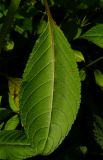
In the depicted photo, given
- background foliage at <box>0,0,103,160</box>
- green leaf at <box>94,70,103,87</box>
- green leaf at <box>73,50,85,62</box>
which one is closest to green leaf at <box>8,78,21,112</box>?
background foliage at <box>0,0,103,160</box>

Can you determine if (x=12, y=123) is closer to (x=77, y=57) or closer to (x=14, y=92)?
(x=14, y=92)

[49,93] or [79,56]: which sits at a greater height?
[49,93]

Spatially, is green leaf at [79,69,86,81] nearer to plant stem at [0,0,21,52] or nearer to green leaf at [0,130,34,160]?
green leaf at [0,130,34,160]

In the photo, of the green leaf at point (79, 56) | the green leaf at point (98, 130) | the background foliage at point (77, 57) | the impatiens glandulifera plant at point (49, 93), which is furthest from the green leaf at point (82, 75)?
the impatiens glandulifera plant at point (49, 93)

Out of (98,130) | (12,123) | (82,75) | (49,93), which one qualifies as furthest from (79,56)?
(49,93)

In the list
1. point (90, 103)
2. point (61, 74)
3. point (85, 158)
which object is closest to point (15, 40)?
point (90, 103)

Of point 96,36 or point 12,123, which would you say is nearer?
point 96,36

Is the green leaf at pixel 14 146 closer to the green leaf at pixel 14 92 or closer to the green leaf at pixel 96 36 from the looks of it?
the green leaf at pixel 14 92
